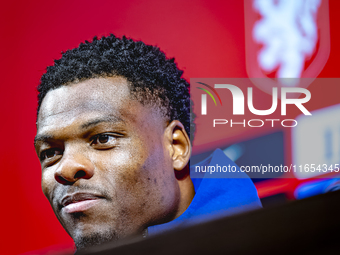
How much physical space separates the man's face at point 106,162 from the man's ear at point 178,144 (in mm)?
46

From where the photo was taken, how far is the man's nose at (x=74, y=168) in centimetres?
156

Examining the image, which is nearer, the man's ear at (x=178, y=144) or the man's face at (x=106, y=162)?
the man's face at (x=106, y=162)

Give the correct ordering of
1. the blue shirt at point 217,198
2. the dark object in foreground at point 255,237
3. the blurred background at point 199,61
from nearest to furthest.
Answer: the dark object in foreground at point 255,237, the blue shirt at point 217,198, the blurred background at point 199,61

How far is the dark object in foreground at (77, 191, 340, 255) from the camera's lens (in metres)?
0.78

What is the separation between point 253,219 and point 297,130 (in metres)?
1.26

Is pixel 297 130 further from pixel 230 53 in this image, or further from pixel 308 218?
pixel 308 218

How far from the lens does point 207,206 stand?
170 centimetres

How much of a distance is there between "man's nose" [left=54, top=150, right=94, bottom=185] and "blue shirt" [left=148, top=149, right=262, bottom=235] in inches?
14.7

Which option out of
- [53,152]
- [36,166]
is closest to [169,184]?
[53,152]

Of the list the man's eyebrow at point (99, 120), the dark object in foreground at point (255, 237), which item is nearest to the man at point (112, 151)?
the man's eyebrow at point (99, 120)

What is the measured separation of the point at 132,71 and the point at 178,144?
0.40m

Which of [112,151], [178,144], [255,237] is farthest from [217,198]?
[255,237]

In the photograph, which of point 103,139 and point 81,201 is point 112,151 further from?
point 81,201

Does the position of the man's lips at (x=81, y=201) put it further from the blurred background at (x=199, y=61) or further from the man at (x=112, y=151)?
the blurred background at (x=199, y=61)
